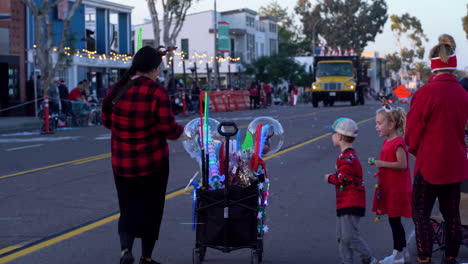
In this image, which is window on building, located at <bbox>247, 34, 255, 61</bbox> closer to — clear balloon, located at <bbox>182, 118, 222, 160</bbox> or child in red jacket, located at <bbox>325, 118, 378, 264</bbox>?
clear balloon, located at <bbox>182, 118, 222, 160</bbox>

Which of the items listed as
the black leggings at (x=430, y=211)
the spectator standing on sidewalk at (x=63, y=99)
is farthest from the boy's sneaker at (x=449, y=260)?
the spectator standing on sidewalk at (x=63, y=99)

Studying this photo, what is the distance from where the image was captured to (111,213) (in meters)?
9.36

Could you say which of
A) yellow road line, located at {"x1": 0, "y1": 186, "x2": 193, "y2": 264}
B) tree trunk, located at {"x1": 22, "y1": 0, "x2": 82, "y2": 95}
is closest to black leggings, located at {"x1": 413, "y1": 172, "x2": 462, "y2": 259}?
yellow road line, located at {"x1": 0, "y1": 186, "x2": 193, "y2": 264}

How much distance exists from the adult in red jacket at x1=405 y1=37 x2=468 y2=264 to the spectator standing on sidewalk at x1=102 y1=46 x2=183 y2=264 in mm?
1765

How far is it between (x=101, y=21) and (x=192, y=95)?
12565 mm

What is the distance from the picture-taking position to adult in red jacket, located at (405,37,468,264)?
6.06 m

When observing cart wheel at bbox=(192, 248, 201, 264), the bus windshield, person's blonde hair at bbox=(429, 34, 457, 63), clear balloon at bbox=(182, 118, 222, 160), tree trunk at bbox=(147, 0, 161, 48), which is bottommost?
cart wheel at bbox=(192, 248, 201, 264)

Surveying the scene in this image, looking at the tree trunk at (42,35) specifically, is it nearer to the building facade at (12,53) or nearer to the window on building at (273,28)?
the building facade at (12,53)

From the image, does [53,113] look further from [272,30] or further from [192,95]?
[272,30]

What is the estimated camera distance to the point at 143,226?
247 inches

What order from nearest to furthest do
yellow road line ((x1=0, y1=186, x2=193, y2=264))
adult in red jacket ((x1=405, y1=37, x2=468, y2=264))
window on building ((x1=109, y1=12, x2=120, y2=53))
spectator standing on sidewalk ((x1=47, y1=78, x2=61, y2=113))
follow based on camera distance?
1. adult in red jacket ((x1=405, y1=37, x2=468, y2=264))
2. yellow road line ((x1=0, y1=186, x2=193, y2=264))
3. spectator standing on sidewalk ((x1=47, y1=78, x2=61, y2=113))
4. window on building ((x1=109, y1=12, x2=120, y2=53))

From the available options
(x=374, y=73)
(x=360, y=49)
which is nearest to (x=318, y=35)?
(x=360, y=49)

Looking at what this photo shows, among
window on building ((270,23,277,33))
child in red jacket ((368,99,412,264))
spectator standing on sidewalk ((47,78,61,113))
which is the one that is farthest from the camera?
window on building ((270,23,277,33))

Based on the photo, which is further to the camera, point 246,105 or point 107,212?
point 246,105
